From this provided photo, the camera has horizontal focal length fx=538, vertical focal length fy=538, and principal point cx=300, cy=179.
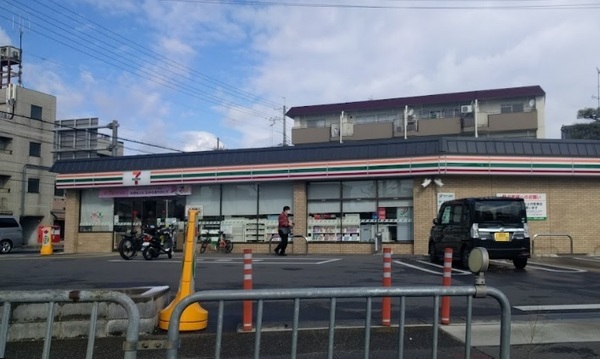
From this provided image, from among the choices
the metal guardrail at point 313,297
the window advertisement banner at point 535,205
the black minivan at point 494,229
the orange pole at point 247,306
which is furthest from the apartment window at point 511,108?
the metal guardrail at point 313,297

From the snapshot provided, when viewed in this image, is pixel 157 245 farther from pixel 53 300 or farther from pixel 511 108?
pixel 511 108

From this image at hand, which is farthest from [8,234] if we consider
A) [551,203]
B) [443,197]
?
[551,203]

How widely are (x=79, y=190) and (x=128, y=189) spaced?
315 centimetres

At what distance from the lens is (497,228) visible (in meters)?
14.2

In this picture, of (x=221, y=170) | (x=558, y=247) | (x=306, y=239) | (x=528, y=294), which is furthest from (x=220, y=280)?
(x=558, y=247)

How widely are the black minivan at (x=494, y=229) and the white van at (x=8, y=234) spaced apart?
2629cm

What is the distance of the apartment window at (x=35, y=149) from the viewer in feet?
156

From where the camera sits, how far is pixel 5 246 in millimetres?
30641

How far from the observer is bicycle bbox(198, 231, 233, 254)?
2378cm

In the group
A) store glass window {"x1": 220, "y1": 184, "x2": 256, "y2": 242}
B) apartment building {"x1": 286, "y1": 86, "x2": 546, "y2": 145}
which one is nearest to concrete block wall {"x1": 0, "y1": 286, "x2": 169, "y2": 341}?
store glass window {"x1": 220, "y1": 184, "x2": 256, "y2": 242}

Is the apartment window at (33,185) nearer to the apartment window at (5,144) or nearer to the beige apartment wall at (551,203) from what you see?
the apartment window at (5,144)

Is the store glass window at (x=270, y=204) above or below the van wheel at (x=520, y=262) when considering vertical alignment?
above

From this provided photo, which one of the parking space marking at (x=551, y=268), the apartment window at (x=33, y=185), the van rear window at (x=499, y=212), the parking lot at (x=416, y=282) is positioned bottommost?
the parking lot at (x=416, y=282)

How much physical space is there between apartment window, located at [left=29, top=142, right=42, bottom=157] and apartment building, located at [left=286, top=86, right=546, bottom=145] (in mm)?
26398
